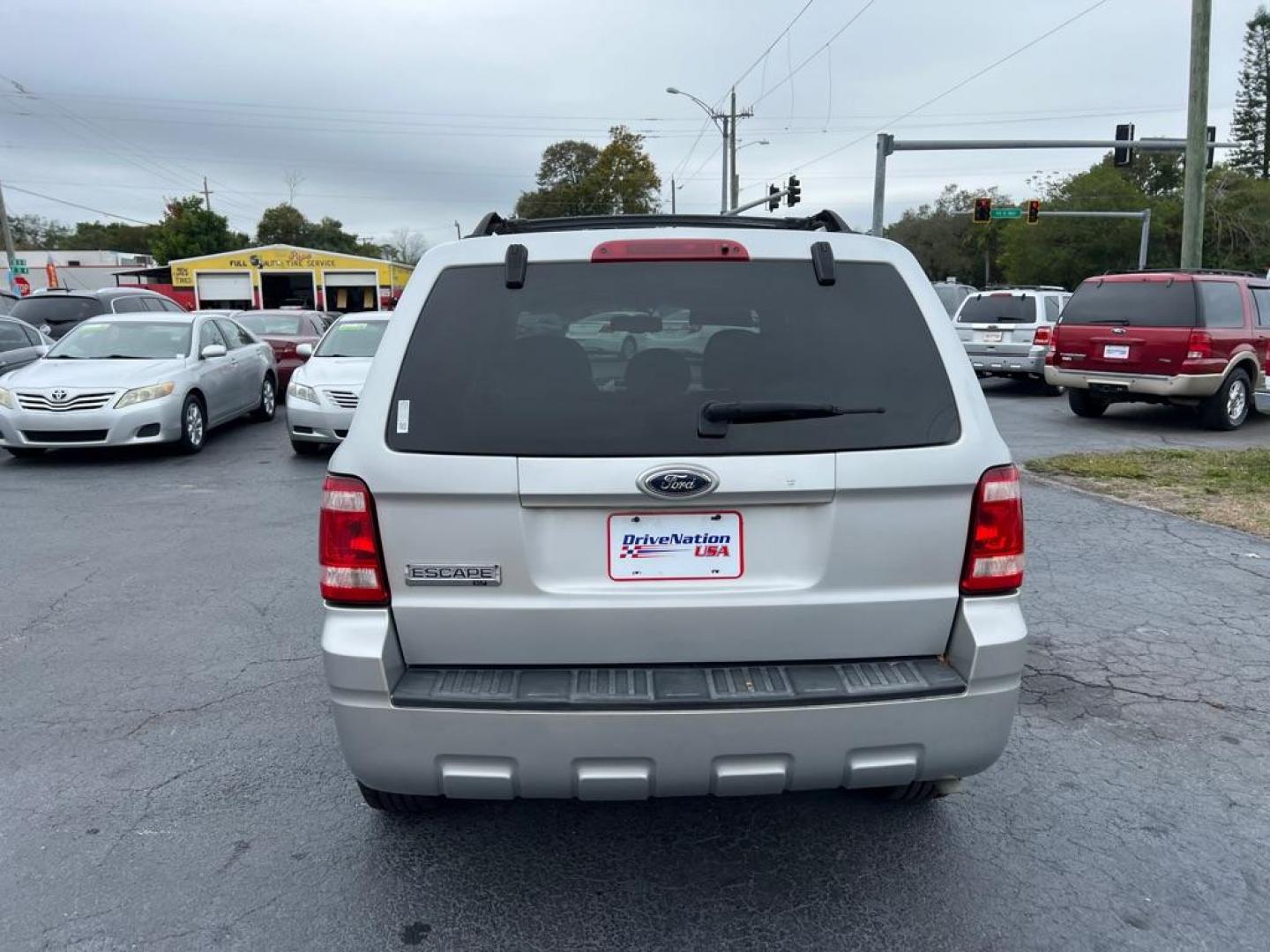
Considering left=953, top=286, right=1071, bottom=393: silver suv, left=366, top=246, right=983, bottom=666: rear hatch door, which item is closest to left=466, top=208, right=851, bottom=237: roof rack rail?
left=366, top=246, right=983, bottom=666: rear hatch door

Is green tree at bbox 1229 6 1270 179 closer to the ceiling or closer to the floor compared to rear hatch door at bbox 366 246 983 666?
closer to the ceiling

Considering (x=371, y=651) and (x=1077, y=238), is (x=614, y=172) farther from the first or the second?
(x=371, y=651)

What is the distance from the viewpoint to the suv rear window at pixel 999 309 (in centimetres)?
1720

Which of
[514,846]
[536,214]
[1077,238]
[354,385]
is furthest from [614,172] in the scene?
[514,846]

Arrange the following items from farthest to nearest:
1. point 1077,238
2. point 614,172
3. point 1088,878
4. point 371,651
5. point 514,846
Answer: point 614,172
point 1077,238
point 514,846
point 1088,878
point 371,651

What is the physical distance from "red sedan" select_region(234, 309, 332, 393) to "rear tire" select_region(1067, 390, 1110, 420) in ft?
40.7

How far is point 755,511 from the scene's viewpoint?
251cm

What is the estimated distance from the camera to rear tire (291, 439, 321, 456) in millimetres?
10578

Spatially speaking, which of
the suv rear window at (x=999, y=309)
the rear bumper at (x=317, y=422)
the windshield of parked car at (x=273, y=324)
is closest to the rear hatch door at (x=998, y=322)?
the suv rear window at (x=999, y=309)

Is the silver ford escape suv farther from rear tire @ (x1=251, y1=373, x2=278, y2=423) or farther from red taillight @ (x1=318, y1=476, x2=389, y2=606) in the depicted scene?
rear tire @ (x1=251, y1=373, x2=278, y2=423)

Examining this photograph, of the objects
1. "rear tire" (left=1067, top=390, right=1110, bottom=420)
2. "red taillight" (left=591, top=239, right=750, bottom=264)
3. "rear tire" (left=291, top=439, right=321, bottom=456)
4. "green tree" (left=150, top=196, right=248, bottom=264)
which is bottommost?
"rear tire" (left=291, top=439, right=321, bottom=456)

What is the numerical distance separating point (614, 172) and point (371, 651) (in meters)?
77.8

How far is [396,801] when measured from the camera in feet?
9.85

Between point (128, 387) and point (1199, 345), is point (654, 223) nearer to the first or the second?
point (128, 387)
